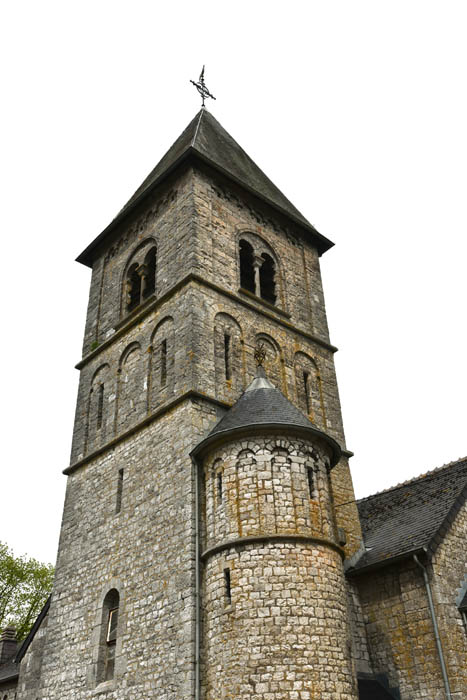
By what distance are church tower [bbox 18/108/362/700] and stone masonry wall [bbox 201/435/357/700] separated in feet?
0.11

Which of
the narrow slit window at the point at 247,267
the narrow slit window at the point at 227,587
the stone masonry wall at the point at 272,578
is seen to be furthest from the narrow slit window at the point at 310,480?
the narrow slit window at the point at 247,267

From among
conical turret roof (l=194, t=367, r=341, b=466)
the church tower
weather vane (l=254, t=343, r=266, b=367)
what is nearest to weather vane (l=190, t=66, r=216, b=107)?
the church tower

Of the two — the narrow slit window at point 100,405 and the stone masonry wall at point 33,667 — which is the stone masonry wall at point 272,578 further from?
the stone masonry wall at point 33,667

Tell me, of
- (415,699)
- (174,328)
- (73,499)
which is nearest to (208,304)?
(174,328)

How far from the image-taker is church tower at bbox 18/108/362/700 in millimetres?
12320

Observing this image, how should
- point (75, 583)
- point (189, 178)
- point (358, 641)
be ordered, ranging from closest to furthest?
point (358, 641) < point (75, 583) < point (189, 178)

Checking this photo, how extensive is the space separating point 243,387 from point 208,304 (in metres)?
2.50

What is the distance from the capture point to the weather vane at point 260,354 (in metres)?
17.1

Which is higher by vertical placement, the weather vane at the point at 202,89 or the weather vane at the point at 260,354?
the weather vane at the point at 202,89

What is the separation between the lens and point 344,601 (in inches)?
514

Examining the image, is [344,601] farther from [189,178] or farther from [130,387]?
[189,178]

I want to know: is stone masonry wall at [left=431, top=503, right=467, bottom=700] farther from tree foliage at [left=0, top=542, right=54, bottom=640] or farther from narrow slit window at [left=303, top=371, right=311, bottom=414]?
tree foliage at [left=0, top=542, right=54, bottom=640]

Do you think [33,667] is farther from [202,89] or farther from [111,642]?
[202,89]

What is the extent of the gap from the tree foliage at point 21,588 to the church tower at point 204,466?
53.3 feet
